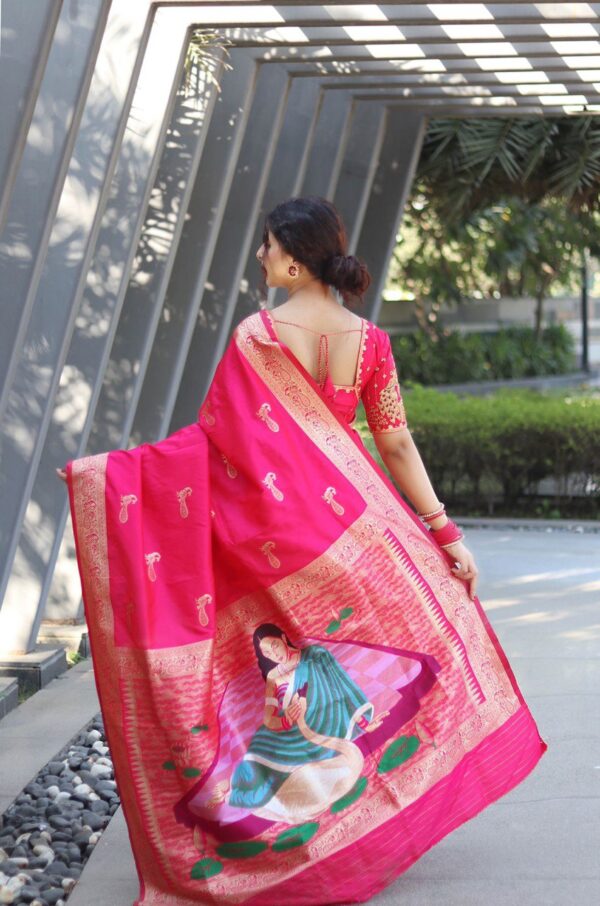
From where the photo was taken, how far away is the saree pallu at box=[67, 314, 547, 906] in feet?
11.6

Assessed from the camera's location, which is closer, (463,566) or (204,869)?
(204,869)

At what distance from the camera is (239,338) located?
3.75m

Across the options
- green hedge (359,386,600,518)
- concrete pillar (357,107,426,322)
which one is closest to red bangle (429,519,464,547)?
concrete pillar (357,107,426,322)

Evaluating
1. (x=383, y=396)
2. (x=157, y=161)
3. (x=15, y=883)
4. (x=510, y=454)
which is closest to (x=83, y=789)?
(x=15, y=883)

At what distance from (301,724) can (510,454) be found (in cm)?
886


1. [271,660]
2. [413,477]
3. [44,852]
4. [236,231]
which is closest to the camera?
[271,660]

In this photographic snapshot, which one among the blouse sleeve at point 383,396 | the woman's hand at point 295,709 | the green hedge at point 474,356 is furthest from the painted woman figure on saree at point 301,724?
Result: the green hedge at point 474,356

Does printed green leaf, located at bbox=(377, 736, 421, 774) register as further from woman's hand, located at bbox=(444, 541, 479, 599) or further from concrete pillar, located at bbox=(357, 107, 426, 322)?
concrete pillar, located at bbox=(357, 107, 426, 322)

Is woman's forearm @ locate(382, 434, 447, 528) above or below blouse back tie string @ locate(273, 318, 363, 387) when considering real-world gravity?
below

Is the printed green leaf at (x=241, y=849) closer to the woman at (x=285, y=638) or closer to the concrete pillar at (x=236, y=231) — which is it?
the woman at (x=285, y=638)

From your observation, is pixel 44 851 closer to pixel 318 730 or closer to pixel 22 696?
pixel 318 730

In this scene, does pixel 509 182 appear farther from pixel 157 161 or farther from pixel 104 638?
pixel 104 638

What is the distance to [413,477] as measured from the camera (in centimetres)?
389

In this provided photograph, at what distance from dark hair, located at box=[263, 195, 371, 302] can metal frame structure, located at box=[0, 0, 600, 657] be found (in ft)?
3.79
